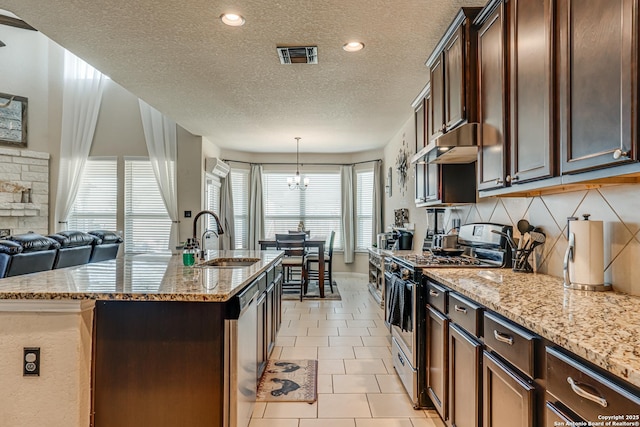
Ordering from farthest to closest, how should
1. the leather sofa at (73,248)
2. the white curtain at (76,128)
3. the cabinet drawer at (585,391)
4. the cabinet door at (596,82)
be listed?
the white curtain at (76,128), the leather sofa at (73,248), the cabinet door at (596,82), the cabinet drawer at (585,391)

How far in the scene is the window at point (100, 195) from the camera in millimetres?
6168

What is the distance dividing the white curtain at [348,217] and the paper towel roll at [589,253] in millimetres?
5858

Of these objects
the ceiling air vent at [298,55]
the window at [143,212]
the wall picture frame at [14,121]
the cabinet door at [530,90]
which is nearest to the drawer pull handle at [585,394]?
the cabinet door at [530,90]

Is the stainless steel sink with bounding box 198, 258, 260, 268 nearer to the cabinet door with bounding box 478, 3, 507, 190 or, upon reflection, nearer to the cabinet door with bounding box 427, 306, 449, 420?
the cabinet door with bounding box 427, 306, 449, 420

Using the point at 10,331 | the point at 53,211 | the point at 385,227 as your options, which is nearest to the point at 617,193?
the point at 10,331

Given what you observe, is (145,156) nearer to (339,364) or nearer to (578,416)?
(339,364)

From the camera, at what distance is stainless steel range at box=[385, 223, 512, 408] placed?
229 centimetres

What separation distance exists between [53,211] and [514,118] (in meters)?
7.08

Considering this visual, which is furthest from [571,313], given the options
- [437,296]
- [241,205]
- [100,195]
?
[100,195]

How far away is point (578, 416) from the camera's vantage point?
941 millimetres

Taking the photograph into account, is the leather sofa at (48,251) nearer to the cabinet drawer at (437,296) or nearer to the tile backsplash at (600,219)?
the cabinet drawer at (437,296)

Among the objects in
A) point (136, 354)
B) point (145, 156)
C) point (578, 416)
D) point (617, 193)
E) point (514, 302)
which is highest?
point (145, 156)

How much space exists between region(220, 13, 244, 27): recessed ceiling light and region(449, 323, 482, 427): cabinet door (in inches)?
88.7

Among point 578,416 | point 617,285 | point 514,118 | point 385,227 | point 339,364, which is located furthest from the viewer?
point 385,227
